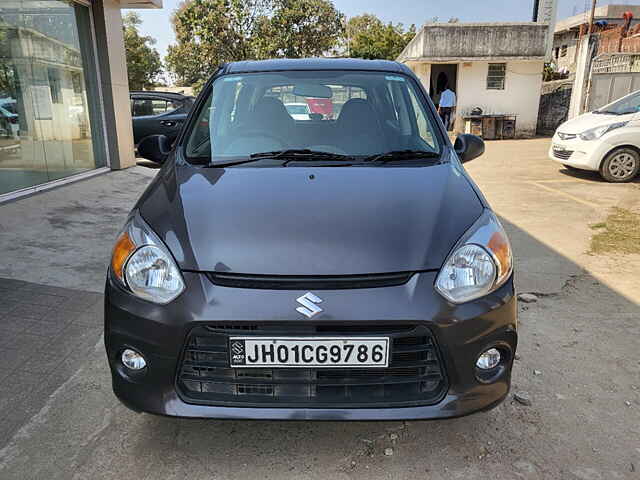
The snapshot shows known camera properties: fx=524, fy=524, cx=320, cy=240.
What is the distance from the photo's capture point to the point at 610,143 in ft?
27.6

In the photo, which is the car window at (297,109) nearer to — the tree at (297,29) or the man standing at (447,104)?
the man standing at (447,104)

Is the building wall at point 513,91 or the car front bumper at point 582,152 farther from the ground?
the building wall at point 513,91

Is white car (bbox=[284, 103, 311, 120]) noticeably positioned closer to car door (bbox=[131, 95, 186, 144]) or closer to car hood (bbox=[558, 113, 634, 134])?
car hood (bbox=[558, 113, 634, 134])

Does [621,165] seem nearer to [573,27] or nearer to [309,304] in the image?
[309,304]

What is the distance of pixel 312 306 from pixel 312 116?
1.65 m

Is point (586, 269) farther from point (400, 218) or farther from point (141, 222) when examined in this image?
point (141, 222)

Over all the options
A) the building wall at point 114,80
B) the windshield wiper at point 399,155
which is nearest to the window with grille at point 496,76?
the building wall at point 114,80

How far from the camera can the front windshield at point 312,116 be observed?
2.88 m

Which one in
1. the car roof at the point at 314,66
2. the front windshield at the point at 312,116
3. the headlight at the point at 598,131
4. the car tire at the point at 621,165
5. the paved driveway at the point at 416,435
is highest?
the car roof at the point at 314,66

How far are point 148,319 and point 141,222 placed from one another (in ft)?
1.58

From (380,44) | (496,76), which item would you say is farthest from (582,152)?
(380,44)

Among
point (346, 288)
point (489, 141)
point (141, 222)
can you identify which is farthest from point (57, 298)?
point (489, 141)

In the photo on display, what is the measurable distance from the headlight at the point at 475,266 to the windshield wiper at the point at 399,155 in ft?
2.46

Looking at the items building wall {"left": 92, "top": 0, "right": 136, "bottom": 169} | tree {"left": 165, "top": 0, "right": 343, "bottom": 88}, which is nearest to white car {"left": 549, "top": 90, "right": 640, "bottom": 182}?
building wall {"left": 92, "top": 0, "right": 136, "bottom": 169}
